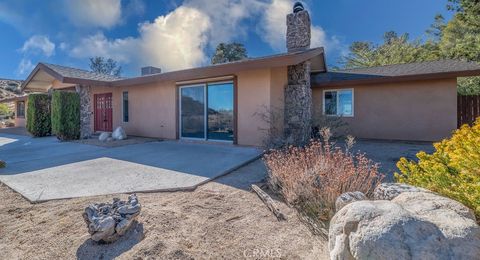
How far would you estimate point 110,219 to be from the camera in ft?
9.28

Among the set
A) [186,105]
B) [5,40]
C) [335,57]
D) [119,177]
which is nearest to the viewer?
[119,177]

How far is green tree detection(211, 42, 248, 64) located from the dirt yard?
1110 inches

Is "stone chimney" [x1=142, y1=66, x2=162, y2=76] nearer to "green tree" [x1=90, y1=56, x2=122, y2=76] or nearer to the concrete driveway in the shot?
the concrete driveway

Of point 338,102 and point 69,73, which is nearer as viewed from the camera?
point 338,102

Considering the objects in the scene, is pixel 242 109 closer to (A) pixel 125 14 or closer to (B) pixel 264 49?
(A) pixel 125 14

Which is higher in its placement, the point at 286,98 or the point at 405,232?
the point at 286,98

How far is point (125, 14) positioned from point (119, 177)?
12.6 meters

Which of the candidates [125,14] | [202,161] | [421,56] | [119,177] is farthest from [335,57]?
[119,177]

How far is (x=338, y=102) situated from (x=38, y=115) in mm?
14479

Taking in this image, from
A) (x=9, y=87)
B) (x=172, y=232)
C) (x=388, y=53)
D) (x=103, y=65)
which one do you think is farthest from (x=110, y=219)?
(x=103, y=65)

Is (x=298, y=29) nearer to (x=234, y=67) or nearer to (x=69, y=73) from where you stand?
(x=234, y=67)

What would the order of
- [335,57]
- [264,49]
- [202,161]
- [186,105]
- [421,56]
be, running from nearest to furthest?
[202,161]
[186,105]
[421,56]
[264,49]
[335,57]

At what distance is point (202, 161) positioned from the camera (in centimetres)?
642

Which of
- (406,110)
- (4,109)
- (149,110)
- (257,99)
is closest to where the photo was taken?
(257,99)
